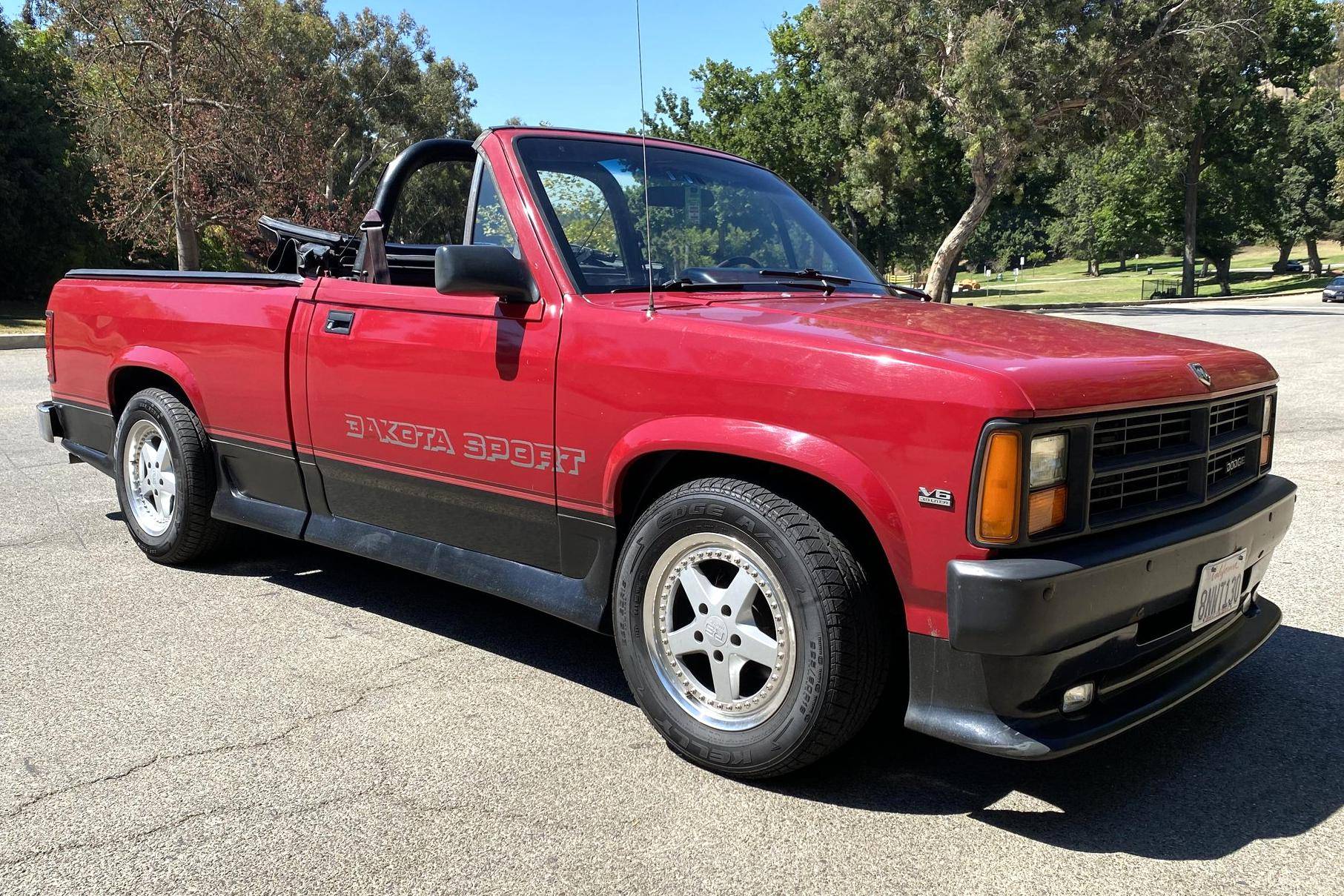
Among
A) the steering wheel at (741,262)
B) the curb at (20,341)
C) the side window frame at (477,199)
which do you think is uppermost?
the side window frame at (477,199)

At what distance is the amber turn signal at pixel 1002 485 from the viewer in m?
2.48

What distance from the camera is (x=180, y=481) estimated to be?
4777mm

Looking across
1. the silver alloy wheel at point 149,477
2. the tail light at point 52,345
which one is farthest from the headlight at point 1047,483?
the tail light at point 52,345

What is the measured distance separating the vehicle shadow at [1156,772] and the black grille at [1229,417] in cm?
96

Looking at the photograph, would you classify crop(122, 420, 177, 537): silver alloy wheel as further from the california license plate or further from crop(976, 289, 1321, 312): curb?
crop(976, 289, 1321, 312): curb

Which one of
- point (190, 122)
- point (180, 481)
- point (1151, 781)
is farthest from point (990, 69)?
point (1151, 781)

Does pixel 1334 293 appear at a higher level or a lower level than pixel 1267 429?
lower

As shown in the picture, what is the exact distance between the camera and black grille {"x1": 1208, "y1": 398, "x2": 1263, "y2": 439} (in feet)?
10.00

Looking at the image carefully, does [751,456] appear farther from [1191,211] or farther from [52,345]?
[1191,211]

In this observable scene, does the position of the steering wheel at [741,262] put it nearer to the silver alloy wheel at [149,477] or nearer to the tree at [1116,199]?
the silver alloy wheel at [149,477]

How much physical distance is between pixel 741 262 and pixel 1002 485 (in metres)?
1.74

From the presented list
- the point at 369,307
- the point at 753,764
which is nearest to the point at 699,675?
the point at 753,764

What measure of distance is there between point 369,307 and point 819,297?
1.67m

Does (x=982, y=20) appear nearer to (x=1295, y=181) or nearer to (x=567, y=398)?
(x=567, y=398)
